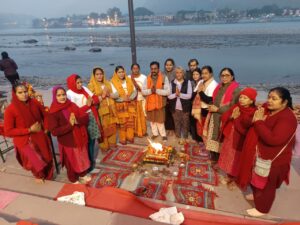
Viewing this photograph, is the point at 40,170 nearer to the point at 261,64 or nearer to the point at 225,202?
the point at 225,202

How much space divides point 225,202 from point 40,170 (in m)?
2.69

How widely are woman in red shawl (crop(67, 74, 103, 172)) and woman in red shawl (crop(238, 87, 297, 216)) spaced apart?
2417mm

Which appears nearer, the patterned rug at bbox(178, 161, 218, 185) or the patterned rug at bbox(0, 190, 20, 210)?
the patterned rug at bbox(0, 190, 20, 210)

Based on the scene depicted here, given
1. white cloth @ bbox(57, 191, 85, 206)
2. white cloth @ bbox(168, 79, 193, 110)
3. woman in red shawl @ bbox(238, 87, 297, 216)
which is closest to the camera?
woman in red shawl @ bbox(238, 87, 297, 216)

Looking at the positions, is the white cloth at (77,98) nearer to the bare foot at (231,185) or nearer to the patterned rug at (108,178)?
the patterned rug at (108,178)

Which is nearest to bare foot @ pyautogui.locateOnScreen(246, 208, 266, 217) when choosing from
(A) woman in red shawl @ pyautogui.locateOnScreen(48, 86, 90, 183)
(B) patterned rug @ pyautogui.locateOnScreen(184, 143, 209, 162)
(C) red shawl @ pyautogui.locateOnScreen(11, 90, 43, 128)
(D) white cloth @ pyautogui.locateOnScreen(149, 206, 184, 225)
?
(D) white cloth @ pyautogui.locateOnScreen(149, 206, 184, 225)

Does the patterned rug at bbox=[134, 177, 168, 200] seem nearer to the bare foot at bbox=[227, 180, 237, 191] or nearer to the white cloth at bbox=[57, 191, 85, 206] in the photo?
the white cloth at bbox=[57, 191, 85, 206]

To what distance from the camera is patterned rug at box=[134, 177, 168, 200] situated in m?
3.54

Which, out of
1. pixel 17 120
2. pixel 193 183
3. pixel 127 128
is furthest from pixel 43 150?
pixel 193 183

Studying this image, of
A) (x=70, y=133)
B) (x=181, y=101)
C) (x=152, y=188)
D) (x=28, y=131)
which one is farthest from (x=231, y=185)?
(x=28, y=131)

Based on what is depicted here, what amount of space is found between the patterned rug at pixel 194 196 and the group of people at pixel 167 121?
45cm

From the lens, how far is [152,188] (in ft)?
12.1

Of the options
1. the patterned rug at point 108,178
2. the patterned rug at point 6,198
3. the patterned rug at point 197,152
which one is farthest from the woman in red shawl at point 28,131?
the patterned rug at point 197,152

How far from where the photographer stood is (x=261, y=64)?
1836cm
